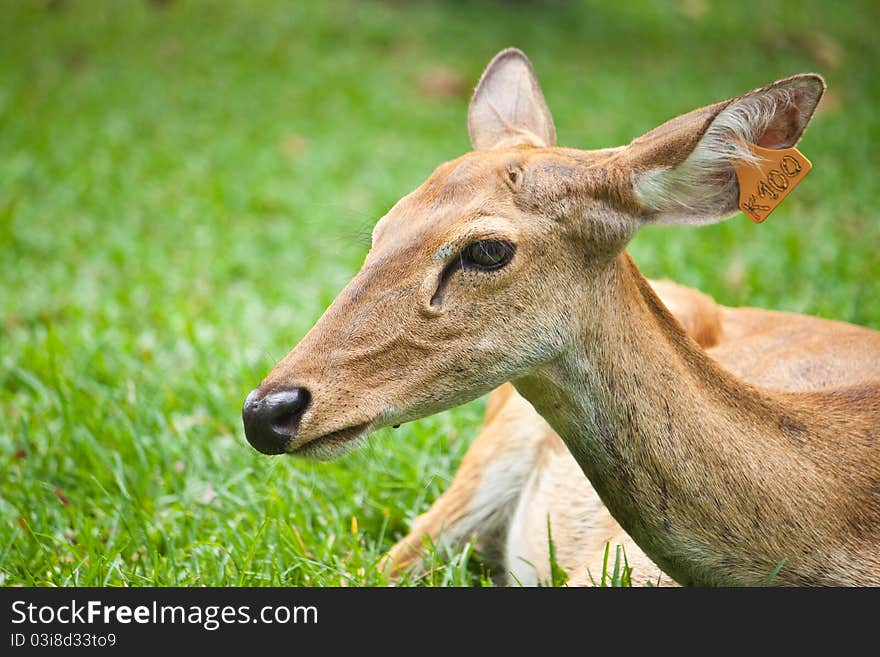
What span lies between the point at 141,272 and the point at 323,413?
4701mm

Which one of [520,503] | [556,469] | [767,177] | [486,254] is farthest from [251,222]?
[767,177]

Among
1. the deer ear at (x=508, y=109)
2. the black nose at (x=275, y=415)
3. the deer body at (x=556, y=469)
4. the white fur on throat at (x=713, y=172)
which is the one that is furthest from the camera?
the deer body at (x=556, y=469)

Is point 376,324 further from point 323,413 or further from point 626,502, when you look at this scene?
point 626,502

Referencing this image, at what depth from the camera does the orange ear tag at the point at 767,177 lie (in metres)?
2.26

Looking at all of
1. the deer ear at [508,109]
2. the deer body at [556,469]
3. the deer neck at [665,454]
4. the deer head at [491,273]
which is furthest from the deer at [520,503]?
the deer head at [491,273]

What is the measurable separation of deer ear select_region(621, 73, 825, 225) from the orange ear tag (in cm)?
2

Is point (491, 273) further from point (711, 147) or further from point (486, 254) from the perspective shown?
point (711, 147)

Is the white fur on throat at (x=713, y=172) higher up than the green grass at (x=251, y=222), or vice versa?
the green grass at (x=251, y=222)

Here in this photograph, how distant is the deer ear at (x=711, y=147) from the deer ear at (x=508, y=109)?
64 cm

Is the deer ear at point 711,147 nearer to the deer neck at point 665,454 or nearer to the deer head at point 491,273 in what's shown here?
the deer head at point 491,273

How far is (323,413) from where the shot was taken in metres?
2.13

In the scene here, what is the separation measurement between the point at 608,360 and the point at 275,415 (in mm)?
736

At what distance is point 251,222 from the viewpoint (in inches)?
296

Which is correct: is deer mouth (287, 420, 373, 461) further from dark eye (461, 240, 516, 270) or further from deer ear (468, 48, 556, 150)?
deer ear (468, 48, 556, 150)
